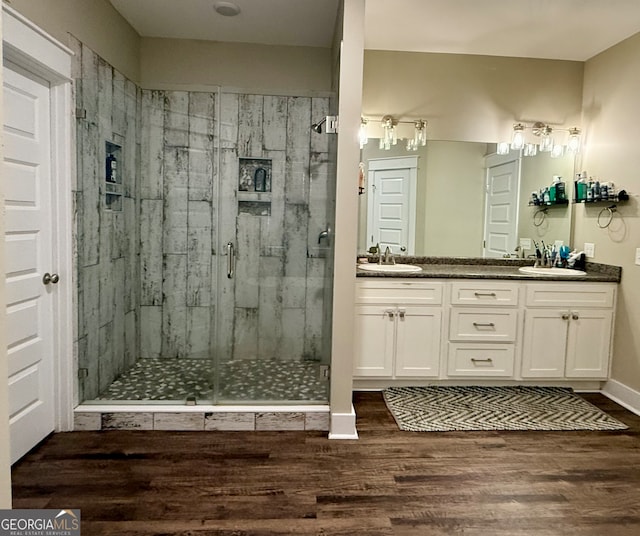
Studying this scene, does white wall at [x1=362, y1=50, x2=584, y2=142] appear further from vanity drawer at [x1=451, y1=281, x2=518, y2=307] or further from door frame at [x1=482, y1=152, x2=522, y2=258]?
vanity drawer at [x1=451, y1=281, x2=518, y2=307]

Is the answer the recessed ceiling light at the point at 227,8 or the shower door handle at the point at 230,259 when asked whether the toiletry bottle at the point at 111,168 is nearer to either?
the shower door handle at the point at 230,259

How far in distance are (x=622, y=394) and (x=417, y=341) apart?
1.51 m

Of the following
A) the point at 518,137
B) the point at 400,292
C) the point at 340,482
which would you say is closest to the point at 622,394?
the point at 400,292

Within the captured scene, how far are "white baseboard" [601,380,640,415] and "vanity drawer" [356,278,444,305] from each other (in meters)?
1.44

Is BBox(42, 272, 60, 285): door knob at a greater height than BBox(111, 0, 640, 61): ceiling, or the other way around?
BBox(111, 0, 640, 61): ceiling

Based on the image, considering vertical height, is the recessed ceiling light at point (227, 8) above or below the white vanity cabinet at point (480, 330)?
above

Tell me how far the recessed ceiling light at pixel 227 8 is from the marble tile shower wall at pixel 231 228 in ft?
1.71

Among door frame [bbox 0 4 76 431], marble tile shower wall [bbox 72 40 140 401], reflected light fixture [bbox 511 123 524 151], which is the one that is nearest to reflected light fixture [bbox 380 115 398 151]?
reflected light fixture [bbox 511 123 524 151]

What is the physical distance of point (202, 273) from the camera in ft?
11.1

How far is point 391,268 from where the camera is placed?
139 inches

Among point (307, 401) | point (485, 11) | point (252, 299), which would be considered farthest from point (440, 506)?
point (485, 11)

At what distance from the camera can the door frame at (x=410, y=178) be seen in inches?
146

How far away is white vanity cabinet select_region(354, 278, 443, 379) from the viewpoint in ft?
10.8
